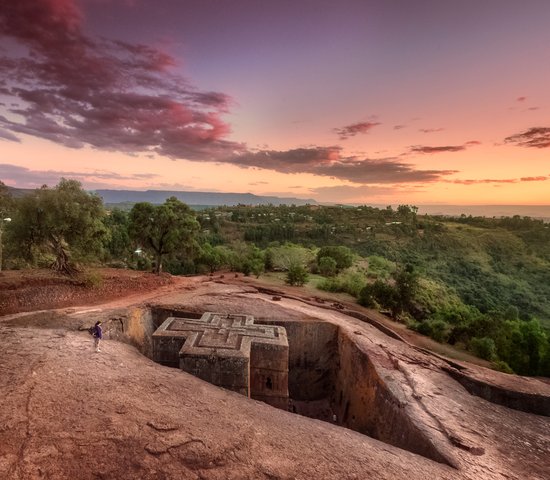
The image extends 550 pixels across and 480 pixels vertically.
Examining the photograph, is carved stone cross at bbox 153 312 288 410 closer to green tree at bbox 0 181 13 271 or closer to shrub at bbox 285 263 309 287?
green tree at bbox 0 181 13 271

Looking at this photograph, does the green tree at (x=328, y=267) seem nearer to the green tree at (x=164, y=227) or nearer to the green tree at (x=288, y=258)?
the green tree at (x=288, y=258)

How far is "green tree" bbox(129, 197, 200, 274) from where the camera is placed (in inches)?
848

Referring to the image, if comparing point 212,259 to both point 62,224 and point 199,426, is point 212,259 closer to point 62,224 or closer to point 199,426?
point 62,224

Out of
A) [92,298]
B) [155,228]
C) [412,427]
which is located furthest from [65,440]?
[155,228]

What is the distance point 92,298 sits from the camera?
16.0 m

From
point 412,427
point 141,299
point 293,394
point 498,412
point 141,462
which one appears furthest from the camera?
point 141,299

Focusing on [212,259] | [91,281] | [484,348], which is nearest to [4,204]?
[91,281]

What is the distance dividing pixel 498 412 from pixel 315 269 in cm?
2435

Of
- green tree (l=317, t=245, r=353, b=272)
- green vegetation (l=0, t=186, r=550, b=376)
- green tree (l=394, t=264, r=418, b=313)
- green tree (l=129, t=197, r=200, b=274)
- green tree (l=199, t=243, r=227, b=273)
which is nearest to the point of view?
green vegetation (l=0, t=186, r=550, b=376)

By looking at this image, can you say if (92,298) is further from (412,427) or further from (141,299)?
(412,427)

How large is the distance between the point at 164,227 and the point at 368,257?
27352 millimetres

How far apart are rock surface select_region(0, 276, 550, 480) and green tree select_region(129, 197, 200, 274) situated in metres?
10.7

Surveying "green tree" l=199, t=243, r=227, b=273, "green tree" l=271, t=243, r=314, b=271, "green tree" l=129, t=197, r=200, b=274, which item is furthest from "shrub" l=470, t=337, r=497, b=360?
"green tree" l=199, t=243, r=227, b=273

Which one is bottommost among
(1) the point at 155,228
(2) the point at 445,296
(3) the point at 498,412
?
(2) the point at 445,296
